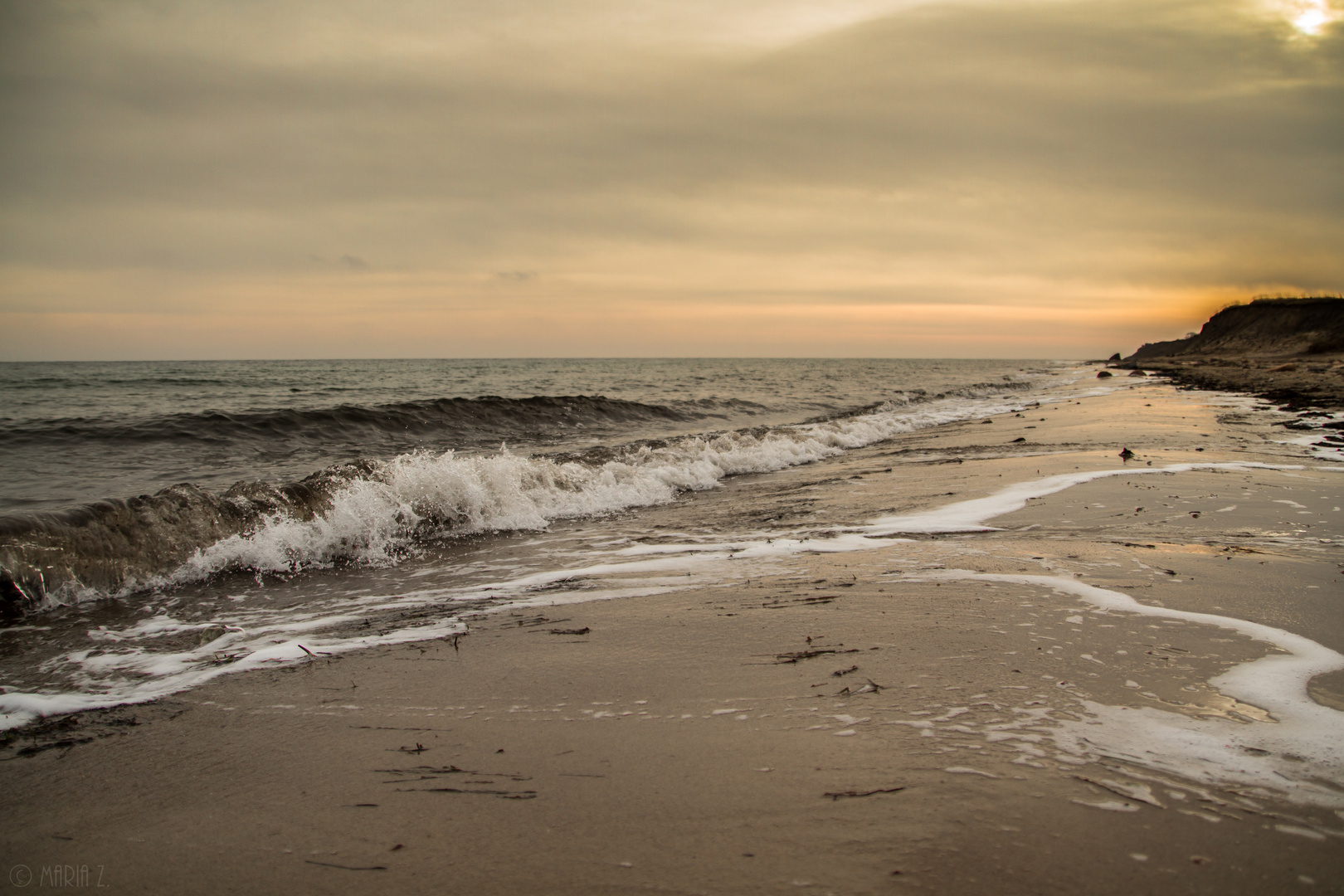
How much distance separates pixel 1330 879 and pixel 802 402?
24646 mm

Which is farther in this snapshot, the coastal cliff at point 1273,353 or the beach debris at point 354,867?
the coastal cliff at point 1273,353

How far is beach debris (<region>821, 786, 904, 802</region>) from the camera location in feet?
6.63

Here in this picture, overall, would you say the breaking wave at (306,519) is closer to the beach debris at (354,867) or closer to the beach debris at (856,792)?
the beach debris at (354,867)

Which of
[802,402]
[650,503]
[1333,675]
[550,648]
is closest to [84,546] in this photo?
[550,648]

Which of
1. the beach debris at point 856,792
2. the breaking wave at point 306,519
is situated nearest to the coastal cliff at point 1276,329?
the breaking wave at point 306,519

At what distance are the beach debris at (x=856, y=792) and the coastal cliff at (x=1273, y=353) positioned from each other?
→ 1634cm

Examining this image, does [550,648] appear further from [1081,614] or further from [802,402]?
[802,402]

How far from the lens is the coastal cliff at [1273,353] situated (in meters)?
18.0

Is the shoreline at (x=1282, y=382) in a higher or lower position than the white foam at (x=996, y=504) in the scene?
higher

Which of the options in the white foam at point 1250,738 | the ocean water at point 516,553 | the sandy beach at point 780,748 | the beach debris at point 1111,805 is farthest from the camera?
the ocean water at point 516,553

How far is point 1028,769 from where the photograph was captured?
2104mm

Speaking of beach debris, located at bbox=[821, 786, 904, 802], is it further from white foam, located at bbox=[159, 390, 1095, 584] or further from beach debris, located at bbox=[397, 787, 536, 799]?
white foam, located at bbox=[159, 390, 1095, 584]

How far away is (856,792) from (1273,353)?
50352 millimetres

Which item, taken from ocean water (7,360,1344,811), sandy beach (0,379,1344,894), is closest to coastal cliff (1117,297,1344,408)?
ocean water (7,360,1344,811)
